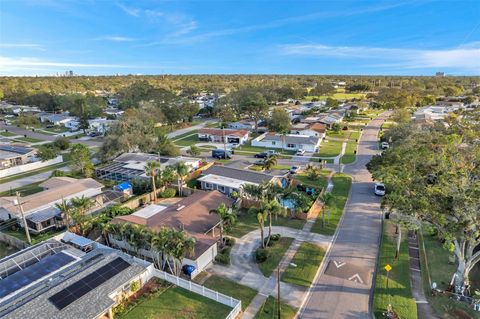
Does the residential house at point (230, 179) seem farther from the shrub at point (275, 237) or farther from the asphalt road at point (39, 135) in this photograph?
the asphalt road at point (39, 135)

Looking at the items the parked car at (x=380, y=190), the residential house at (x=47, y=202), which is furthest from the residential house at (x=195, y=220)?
the parked car at (x=380, y=190)

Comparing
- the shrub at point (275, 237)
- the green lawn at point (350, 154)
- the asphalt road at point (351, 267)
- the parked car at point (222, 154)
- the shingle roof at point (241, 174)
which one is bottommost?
the asphalt road at point (351, 267)

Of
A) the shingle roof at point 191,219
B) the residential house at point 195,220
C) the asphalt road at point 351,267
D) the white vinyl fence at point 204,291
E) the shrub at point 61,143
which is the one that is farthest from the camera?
the shrub at point 61,143

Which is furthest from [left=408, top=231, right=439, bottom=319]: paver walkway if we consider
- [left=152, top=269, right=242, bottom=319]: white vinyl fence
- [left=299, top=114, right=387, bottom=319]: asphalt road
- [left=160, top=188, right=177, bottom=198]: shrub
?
[left=160, top=188, right=177, bottom=198]: shrub

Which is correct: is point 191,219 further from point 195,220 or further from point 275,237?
point 275,237

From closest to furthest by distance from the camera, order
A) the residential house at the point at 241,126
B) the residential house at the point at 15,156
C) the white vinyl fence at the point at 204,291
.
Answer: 1. the white vinyl fence at the point at 204,291
2. the residential house at the point at 15,156
3. the residential house at the point at 241,126

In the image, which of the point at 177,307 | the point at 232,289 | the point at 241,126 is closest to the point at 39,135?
the point at 241,126

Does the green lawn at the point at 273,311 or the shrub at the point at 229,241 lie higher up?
the shrub at the point at 229,241

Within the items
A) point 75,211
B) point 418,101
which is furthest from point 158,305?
point 418,101
